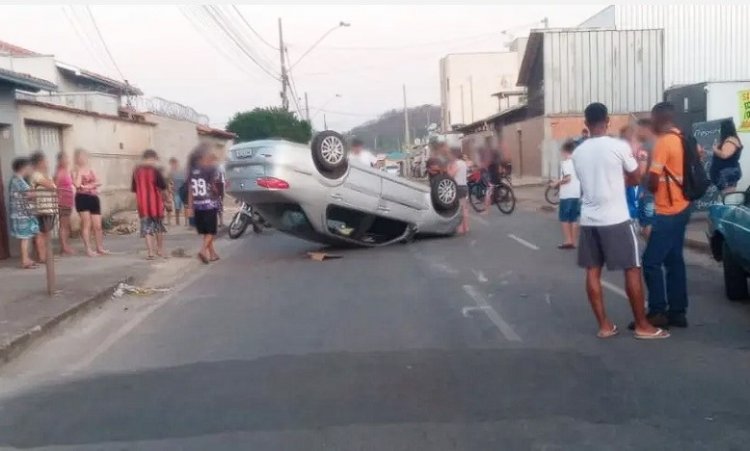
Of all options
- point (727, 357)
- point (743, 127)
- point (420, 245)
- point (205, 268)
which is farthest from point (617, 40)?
point (727, 357)

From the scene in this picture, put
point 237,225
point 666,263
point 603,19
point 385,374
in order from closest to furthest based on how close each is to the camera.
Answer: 1. point 385,374
2. point 666,263
3. point 237,225
4. point 603,19

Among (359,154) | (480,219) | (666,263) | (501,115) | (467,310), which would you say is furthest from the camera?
(501,115)

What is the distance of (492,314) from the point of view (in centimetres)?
892

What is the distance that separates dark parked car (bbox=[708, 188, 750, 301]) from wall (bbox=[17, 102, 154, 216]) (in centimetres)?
1133

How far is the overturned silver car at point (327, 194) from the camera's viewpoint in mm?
13211

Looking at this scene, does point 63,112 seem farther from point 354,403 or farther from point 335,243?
point 354,403

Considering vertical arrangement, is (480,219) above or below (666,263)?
below

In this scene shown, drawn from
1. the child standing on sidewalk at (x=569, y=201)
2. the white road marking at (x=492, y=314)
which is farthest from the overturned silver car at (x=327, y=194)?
the white road marking at (x=492, y=314)

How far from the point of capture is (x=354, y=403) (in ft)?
19.6

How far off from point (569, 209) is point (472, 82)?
65.8 metres

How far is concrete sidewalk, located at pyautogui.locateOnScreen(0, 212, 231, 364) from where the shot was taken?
8578mm

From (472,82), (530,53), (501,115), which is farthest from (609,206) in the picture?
(472,82)

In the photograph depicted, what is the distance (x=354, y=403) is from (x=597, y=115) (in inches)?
124

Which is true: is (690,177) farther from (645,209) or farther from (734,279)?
(645,209)
